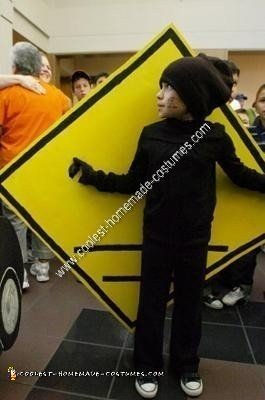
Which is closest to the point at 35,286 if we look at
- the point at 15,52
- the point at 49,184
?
the point at 49,184

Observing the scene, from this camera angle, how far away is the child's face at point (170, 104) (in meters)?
1.29

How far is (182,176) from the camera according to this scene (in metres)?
1.33

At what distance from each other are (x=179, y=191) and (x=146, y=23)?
471 cm

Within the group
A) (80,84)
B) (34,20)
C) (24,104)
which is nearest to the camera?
(24,104)

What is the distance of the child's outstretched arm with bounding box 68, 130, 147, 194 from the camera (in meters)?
1.41

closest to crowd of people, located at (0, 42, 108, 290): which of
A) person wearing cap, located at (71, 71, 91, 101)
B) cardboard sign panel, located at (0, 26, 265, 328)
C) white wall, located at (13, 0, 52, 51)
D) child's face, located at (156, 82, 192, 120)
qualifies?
person wearing cap, located at (71, 71, 91, 101)

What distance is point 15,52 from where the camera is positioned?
7.29ft

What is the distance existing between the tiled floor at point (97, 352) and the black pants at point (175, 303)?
0.44 feet

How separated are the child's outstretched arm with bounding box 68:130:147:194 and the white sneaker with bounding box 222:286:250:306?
124 centimetres

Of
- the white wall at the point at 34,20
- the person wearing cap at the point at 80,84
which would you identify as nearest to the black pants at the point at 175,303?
the person wearing cap at the point at 80,84

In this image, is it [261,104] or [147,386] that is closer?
[147,386]

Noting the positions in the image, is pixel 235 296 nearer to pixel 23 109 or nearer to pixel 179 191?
pixel 179 191

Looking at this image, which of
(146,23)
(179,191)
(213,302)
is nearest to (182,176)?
(179,191)

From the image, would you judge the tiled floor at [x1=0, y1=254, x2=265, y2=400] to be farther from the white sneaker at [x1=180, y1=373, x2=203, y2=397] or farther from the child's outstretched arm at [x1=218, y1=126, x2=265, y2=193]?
the child's outstretched arm at [x1=218, y1=126, x2=265, y2=193]
